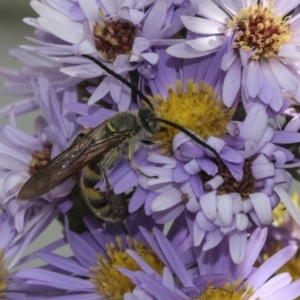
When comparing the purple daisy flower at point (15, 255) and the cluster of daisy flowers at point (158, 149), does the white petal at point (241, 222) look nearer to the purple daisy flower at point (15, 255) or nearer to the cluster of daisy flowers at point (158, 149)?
the cluster of daisy flowers at point (158, 149)

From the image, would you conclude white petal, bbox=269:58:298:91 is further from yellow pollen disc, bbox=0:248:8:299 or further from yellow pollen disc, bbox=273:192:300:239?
yellow pollen disc, bbox=0:248:8:299

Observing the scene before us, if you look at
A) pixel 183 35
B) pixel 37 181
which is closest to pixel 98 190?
pixel 37 181

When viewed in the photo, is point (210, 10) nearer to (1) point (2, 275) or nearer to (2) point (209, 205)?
(2) point (209, 205)

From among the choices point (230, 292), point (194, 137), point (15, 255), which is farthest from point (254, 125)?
point (15, 255)

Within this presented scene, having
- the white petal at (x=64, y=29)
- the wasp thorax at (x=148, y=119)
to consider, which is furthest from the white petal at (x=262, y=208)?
the white petal at (x=64, y=29)

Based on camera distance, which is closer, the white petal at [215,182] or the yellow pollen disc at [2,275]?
the white petal at [215,182]

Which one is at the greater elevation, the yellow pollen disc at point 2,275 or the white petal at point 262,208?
the yellow pollen disc at point 2,275

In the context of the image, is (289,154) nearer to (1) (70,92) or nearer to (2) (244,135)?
(2) (244,135)
